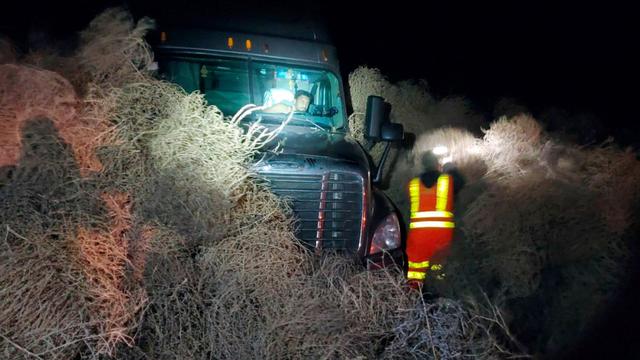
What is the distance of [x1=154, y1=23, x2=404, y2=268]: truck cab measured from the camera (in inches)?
164

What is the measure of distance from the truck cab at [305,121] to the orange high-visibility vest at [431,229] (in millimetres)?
852

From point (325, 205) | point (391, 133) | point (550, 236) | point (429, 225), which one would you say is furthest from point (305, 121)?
point (550, 236)

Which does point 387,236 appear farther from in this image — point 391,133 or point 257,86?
point 257,86

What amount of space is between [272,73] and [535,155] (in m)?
3.94

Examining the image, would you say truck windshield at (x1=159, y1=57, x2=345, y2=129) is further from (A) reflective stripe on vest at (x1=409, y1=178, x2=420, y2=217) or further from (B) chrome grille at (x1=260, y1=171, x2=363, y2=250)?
(A) reflective stripe on vest at (x1=409, y1=178, x2=420, y2=217)

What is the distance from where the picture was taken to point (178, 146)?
3.31m

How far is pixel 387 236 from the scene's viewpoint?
14.9 ft

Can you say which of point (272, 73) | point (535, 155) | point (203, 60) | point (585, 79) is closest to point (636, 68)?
point (585, 79)

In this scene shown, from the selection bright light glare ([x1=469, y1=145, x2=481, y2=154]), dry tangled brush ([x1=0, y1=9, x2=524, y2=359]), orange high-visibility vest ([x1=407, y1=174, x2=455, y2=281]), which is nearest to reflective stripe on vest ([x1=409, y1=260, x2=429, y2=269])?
orange high-visibility vest ([x1=407, y1=174, x2=455, y2=281])

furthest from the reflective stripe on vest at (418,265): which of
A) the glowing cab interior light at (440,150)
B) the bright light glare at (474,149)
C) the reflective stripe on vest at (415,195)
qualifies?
the bright light glare at (474,149)

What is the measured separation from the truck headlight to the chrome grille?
0.77 ft

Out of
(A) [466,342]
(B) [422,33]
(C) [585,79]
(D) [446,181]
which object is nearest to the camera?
(A) [466,342]

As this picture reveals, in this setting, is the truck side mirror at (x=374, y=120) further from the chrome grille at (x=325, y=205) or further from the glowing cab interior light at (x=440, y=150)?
the glowing cab interior light at (x=440, y=150)

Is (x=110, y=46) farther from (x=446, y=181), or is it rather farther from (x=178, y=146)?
(x=446, y=181)
